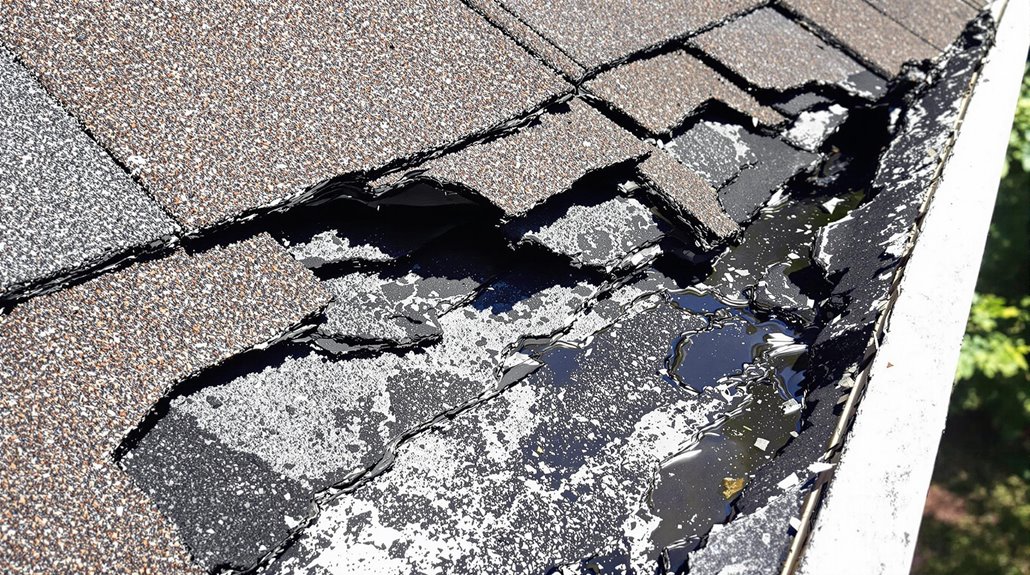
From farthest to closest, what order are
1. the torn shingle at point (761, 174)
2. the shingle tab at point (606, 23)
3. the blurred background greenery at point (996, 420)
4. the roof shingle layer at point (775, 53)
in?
1. the blurred background greenery at point (996, 420)
2. the roof shingle layer at point (775, 53)
3. the torn shingle at point (761, 174)
4. the shingle tab at point (606, 23)

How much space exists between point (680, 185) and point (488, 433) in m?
0.87

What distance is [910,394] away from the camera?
5.83 feet

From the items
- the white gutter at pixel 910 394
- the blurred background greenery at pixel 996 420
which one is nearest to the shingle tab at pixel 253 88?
the white gutter at pixel 910 394

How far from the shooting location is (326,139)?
1629mm

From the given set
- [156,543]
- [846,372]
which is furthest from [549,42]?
[156,543]

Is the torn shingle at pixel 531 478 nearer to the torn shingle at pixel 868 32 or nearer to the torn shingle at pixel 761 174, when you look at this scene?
the torn shingle at pixel 761 174

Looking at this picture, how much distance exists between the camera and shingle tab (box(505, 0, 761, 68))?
223 centimetres

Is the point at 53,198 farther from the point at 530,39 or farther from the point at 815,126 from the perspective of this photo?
the point at 815,126

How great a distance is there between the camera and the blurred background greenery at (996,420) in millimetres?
7492

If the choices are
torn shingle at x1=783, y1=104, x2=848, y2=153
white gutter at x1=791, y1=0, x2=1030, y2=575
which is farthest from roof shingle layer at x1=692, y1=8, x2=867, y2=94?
white gutter at x1=791, y1=0, x2=1030, y2=575

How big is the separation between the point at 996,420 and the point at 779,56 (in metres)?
7.66

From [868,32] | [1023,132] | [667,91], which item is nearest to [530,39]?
[667,91]

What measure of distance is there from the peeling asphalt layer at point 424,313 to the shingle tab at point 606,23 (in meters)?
0.01

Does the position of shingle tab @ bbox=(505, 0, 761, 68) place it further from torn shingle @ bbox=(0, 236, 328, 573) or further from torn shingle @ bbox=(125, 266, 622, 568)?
torn shingle @ bbox=(0, 236, 328, 573)
